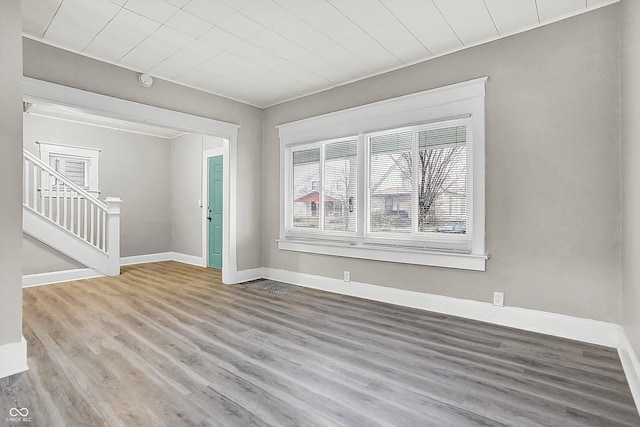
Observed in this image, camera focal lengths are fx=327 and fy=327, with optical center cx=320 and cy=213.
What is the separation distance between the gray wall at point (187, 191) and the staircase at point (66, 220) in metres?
1.50

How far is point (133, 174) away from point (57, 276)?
8.62 feet

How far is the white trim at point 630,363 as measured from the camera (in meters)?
1.95

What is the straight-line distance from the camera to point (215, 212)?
6.55 metres

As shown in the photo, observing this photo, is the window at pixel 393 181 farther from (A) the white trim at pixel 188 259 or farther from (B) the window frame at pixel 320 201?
(A) the white trim at pixel 188 259

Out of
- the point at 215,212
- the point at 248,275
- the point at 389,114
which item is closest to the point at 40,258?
the point at 215,212

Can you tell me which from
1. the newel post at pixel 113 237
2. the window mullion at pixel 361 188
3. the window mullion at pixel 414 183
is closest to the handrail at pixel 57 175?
the newel post at pixel 113 237

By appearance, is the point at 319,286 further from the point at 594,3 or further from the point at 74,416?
the point at 594,3

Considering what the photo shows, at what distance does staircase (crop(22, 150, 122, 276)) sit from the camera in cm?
506

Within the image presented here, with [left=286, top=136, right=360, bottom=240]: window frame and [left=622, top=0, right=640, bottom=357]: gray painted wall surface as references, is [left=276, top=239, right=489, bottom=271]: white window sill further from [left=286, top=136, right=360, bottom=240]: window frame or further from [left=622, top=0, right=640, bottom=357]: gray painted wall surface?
[left=622, top=0, right=640, bottom=357]: gray painted wall surface

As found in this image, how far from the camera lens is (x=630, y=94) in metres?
2.32

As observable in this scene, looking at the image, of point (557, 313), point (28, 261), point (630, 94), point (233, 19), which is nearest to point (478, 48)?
point (630, 94)

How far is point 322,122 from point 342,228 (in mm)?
1544

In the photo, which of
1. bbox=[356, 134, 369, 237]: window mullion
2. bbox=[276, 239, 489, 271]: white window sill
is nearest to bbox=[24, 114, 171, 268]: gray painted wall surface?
bbox=[276, 239, 489, 271]: white window sill

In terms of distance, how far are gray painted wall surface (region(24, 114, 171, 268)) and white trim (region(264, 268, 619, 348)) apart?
450 centimetres
